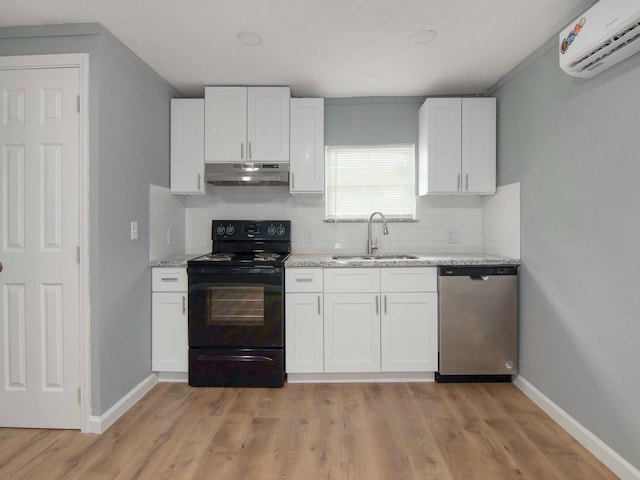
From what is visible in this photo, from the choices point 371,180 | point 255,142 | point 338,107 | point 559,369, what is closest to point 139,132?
point 255,142

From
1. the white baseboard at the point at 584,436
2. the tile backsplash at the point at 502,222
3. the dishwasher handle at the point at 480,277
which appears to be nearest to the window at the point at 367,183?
the tile backsplash at the point at 502,222

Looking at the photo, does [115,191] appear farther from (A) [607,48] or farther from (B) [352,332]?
(A) [607,48]

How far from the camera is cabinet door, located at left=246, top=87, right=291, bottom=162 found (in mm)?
2822

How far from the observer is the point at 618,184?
1661 mm

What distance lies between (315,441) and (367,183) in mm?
2245

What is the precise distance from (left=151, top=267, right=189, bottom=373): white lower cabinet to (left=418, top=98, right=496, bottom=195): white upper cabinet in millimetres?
2259

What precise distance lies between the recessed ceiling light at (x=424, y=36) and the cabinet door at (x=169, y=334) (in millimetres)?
2465

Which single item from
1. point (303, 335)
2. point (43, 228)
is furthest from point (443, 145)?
point (43, 228)

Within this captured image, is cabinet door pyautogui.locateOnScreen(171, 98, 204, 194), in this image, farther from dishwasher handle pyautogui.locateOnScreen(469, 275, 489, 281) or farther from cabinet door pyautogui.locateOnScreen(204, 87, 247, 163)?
dishwasher handle pyautogui.locateOnScreen(469, 275, 489, 281)

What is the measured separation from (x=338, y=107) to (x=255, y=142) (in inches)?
36.8

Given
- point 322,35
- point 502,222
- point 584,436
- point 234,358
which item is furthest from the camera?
point 502,222

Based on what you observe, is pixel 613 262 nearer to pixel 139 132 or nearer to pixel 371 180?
pixel 371 180

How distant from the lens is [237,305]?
2537 millimetres

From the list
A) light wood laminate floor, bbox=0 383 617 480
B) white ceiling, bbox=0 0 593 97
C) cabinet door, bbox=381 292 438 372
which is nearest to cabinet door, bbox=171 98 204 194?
white ceiling, bbox=0 0 593 97
